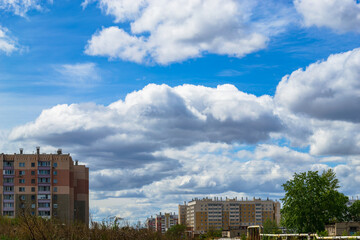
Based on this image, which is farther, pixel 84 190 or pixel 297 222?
pixel 84 190

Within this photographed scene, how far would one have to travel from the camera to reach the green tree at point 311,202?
217 feet

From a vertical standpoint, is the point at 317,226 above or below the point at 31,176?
below

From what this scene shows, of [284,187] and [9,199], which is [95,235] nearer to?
[284,187]

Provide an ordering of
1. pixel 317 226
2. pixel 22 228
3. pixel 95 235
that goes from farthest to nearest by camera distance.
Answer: pixel 317 226 → pixel 22 228 → pixel 95 235

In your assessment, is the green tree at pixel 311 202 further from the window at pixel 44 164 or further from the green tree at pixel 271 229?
the window at pixel 44 164

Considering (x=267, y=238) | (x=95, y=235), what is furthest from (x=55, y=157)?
(x=95, y=235)

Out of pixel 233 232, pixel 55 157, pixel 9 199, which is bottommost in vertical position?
pixel 233 232

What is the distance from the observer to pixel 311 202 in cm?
6675

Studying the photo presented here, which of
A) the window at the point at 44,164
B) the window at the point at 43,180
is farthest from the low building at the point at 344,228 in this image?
the window at the point at 44,164

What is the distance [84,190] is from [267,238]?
83011 mm

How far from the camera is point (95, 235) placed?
56.7 feet

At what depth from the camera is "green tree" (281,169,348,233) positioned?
217 ft

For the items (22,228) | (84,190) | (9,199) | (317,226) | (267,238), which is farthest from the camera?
(84,190)

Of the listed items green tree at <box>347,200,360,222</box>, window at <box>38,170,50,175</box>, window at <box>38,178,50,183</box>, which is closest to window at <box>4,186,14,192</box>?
window at <box>38,178,50,183</box>
